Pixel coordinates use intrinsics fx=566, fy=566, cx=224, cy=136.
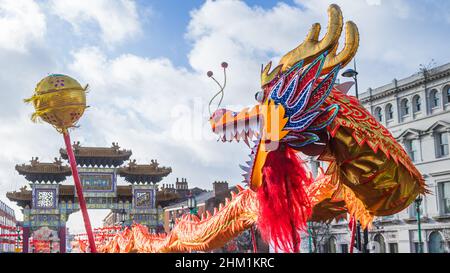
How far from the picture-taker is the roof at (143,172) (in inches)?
1572

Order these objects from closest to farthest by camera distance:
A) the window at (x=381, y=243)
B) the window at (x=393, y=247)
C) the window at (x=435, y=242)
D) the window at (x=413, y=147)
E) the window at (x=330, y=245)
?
1. the window at (x=435, y=242)
2. the window at (x=413, y=147)
3. the window at (x=393, y=247)
4. the window at (x=381, y=243)
5. the window at (x=330, y=245)

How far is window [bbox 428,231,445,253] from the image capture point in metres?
26.0

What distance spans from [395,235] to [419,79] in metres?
7.94

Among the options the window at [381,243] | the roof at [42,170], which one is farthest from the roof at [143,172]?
the window at [381,243]

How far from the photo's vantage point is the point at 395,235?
28.4 meters

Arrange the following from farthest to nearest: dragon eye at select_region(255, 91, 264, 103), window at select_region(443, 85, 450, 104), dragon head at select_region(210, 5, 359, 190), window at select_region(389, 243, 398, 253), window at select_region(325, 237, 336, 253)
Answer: window at select_region(325, 237, 336, 253)
window at select_region(389, 243, 398, 253)
window at select_region(443, 85, 450, 104)
dragon eye at select_region(255, 91, 264, 103)
dragon head at select_region(210, 5, 359, 190)

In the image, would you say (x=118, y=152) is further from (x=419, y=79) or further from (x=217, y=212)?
(x=217, y=212)

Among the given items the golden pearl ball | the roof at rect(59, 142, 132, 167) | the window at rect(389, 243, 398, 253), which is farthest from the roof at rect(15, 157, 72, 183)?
the golden pearl ball

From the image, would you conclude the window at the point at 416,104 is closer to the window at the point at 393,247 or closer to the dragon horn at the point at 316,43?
the window at the point at 393,247

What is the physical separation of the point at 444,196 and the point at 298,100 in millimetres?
21625

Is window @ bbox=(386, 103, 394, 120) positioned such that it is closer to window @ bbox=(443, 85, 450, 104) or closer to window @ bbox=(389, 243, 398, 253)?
window @ bbox=(443, 85, 450, 104)

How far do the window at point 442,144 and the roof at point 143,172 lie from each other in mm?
20959

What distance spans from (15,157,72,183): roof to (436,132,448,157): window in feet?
79.9
